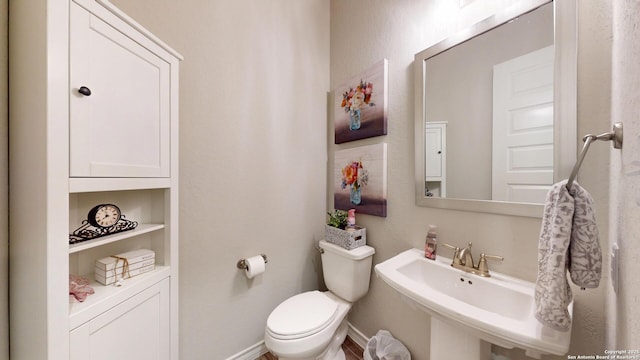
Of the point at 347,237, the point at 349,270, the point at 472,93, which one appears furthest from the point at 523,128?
the point at 349,270

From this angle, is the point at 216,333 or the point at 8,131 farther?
the point at 216,333

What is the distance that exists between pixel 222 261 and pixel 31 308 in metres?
0.75

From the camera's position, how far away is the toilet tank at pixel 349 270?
144 cm

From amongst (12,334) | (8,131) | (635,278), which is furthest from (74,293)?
(635,278)

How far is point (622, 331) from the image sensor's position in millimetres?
529

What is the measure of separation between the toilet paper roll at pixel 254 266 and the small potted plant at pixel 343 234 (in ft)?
1.61

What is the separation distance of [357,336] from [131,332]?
1397mm

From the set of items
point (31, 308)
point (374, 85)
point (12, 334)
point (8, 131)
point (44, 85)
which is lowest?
point (12, 334)

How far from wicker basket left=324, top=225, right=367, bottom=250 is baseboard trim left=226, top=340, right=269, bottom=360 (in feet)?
2.84


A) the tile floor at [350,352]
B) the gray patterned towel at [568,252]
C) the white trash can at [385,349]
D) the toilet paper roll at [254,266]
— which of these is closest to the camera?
the gray patterned towel at [568,252]

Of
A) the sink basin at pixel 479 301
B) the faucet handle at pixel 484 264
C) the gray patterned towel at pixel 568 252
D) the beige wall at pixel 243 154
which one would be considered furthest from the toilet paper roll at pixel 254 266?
the gray patterned towel at pixel 568 252

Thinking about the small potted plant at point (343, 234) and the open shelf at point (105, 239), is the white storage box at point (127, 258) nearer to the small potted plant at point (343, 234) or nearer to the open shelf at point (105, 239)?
the open shelf at point (105, 239)

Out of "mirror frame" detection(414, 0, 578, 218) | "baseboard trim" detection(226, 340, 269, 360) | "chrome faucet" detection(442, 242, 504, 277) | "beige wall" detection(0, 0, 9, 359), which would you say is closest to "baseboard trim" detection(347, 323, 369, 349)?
"baseboard trim" detection(226, 340, 269, 360)

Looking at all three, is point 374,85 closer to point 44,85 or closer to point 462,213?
point 462,213
